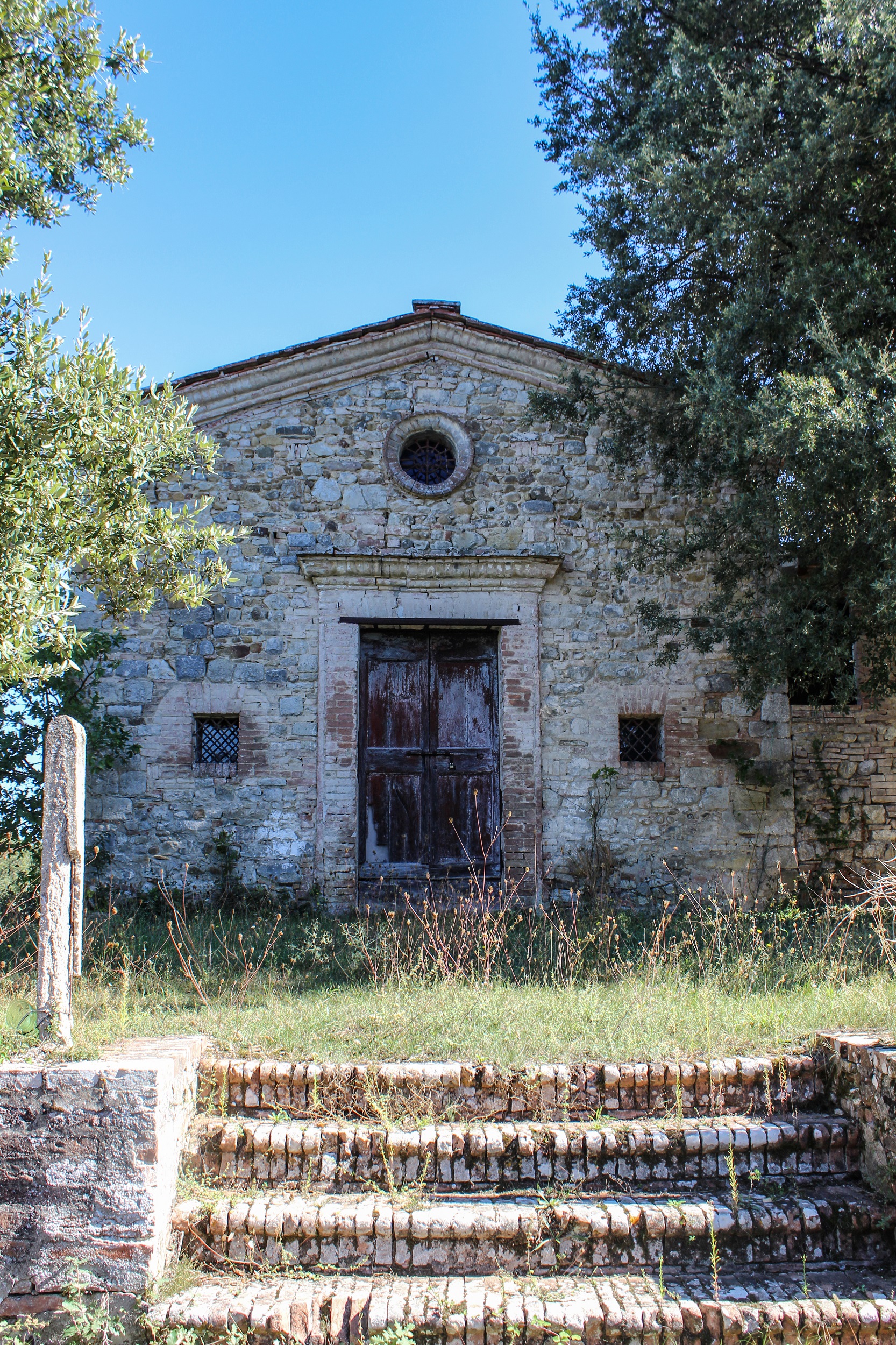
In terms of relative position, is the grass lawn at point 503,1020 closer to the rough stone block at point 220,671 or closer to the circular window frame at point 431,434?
the rough stone block at point 220,671

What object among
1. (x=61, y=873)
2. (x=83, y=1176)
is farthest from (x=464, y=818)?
(x=83, y=1176)

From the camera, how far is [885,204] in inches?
267

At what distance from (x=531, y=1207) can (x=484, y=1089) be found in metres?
0.61

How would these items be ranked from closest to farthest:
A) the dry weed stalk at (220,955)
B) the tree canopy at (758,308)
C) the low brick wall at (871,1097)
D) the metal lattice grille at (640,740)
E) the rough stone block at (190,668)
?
the low brick wall at (871,1097) < the dry weed stalk at (220,955) < the tree canopy at (758,308) < the rough stone block at (190,668) < the metal lattice grille at (640,740)

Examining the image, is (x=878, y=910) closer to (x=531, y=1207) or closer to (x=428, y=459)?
(x=531, y=1207)

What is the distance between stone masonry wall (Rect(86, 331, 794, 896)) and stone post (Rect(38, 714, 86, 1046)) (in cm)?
359

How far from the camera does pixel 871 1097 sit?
412 centimetres

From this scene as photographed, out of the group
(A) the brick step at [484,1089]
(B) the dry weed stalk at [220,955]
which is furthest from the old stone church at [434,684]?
(A) the brick step at [484,1089]

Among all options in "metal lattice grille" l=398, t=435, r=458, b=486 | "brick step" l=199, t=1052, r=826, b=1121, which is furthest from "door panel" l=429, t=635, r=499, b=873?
"brick step" l=199, t=1052, r=826, b=1121

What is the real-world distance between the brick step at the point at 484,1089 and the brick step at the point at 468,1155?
0.19m

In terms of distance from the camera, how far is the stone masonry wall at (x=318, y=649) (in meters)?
7.89

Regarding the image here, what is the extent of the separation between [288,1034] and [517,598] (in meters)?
4.72

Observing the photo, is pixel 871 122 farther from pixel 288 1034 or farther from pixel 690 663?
pixel 288 1034

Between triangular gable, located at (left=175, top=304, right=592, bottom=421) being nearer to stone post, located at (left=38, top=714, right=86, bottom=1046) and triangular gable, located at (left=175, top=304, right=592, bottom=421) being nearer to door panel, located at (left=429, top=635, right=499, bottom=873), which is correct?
door panel, located at (left=429, top=635, right=499, bottom=873)
